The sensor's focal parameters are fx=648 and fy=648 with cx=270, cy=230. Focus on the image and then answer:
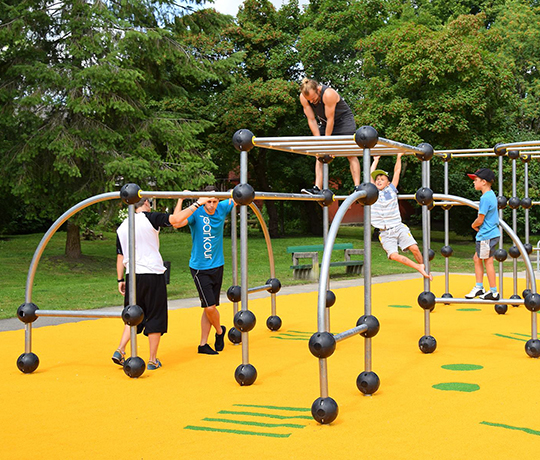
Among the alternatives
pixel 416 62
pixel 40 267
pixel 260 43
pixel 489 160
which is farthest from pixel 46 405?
pixel 260 43

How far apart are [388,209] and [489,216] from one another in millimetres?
1874

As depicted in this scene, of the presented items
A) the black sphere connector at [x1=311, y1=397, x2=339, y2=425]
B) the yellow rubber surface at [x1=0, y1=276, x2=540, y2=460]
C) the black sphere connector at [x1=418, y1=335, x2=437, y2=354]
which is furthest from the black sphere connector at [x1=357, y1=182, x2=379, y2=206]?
the black sphere connector at [x1=418, y1=335, x2=437, y2=354]

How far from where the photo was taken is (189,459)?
3.47 meters

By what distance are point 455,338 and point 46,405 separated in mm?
4339

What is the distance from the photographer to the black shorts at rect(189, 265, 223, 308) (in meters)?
6.16

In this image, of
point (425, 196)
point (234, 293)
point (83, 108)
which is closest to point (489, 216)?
point (425, 196)

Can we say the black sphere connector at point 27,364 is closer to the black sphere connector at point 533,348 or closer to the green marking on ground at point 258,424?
the green marking on ground at point 258,424

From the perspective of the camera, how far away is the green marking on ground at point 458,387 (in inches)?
190

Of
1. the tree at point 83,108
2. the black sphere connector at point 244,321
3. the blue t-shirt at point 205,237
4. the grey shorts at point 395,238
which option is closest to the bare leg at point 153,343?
the blue t-shirt at point 205,237

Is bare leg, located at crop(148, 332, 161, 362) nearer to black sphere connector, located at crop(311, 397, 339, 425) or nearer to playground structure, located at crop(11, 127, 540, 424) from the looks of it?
playground structure, located at crop(11, 127, 540, 424)

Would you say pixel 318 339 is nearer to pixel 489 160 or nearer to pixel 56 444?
pixel 56 444

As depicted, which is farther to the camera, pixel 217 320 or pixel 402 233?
pixel 402 233

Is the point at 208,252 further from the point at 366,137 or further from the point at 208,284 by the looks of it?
the point at 366,137

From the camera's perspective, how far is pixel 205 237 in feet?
20.4
